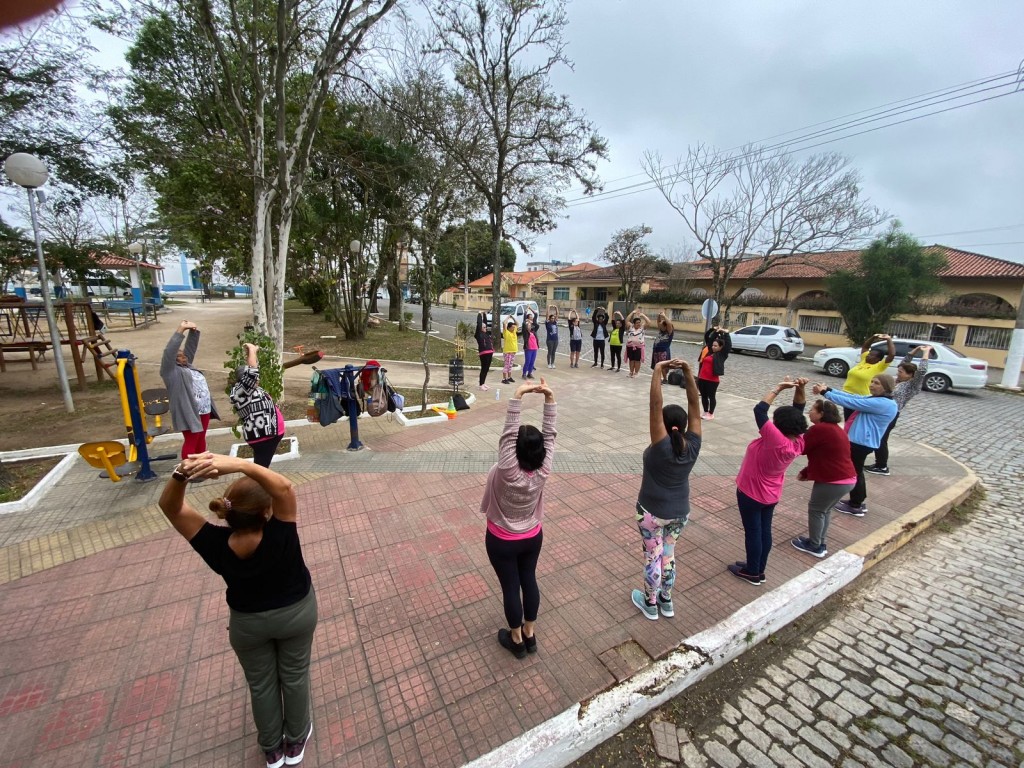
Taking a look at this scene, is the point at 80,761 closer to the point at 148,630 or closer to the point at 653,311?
the point at 148,630

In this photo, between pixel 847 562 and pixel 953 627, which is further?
pixel 847 562

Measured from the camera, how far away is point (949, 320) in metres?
18.8

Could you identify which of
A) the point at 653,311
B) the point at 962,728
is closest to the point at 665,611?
the point at 962,728

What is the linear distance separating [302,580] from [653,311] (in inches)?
1330

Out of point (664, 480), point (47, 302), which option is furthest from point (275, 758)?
point (47, 302)

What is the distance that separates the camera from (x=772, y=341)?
18.5 meters

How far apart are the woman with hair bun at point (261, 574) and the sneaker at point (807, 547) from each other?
4.19 metres

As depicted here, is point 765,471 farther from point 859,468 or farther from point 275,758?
point 275,758

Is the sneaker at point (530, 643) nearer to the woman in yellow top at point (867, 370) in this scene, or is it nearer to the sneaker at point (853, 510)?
the sneaker at point (853, 510)

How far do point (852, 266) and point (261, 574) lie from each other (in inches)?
998

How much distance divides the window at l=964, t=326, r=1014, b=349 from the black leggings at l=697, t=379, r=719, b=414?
17.9m

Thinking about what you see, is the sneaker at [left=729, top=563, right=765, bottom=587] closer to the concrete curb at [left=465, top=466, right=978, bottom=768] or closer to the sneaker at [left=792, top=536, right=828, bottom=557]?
the concrete curb at [left=465, top=466, right=978, bottom=768]

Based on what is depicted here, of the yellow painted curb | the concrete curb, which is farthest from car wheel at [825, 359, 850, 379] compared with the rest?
the concrete curb

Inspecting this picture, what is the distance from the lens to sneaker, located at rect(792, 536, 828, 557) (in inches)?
160
